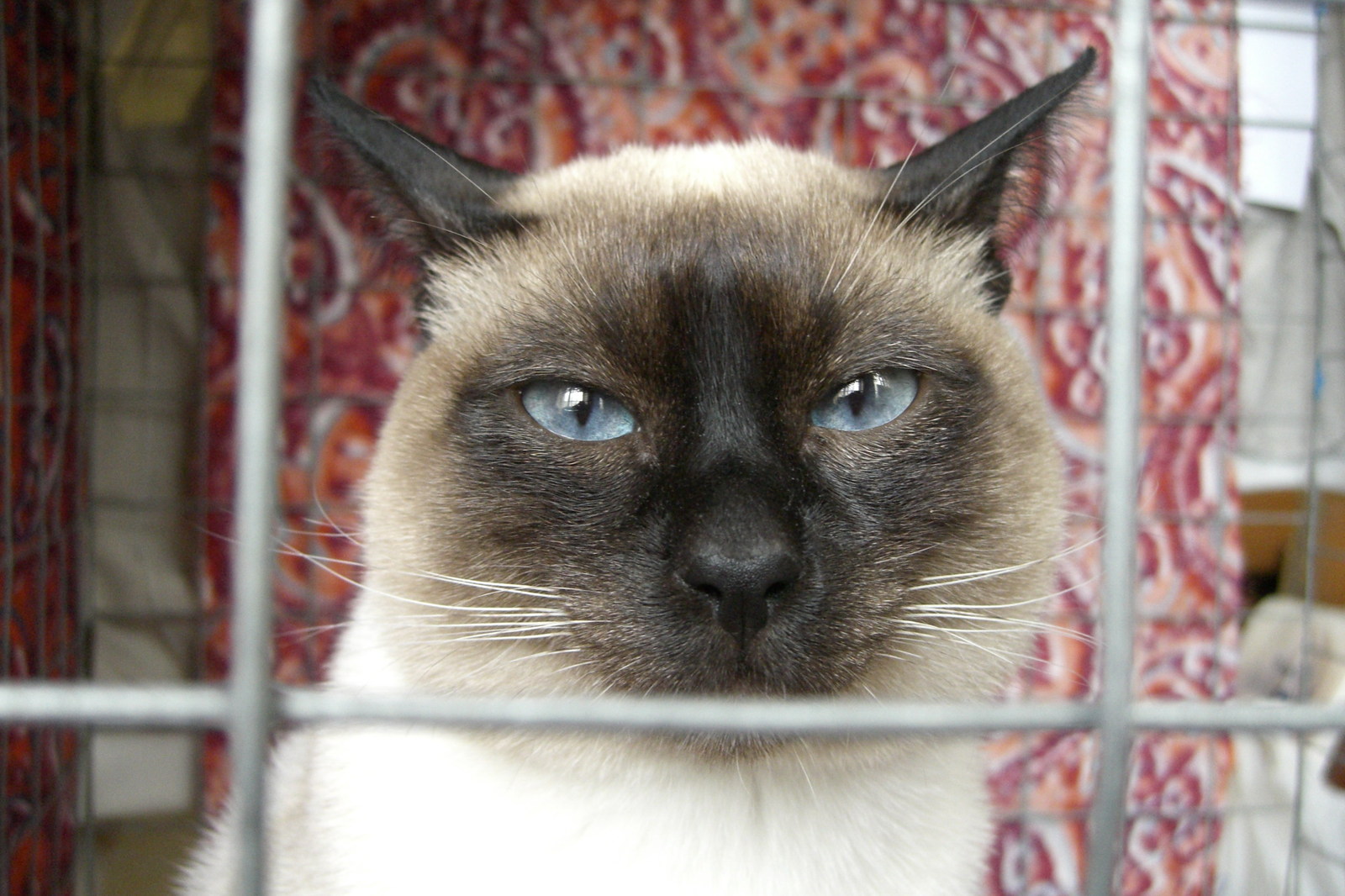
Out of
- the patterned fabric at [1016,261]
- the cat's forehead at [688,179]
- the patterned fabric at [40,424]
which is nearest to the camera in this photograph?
the cat's forehead at [688,179]

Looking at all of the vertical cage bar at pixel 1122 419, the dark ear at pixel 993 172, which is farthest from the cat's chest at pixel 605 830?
the dark ear at pixel 993 172

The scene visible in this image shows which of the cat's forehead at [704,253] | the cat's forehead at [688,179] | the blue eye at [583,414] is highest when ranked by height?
the cat's forehead at [688,179]

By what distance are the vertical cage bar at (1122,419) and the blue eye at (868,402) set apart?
0.38 meters

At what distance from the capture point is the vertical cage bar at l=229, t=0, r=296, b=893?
1.35 feet

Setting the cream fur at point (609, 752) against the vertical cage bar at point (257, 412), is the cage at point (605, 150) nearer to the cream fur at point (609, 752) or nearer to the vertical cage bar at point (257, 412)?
the cream fur at point (609, 752)

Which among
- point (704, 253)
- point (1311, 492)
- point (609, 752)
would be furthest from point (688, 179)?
point (1311, 492)

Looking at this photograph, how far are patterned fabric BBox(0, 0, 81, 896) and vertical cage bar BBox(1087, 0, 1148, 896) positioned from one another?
4.01ft

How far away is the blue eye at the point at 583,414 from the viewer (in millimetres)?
826

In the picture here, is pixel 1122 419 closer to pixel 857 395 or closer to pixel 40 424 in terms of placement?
pixel 857 395

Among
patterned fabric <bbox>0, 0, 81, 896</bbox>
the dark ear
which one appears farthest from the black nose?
patterned fabric <bbox>0, 0, 81, 896</bbox>

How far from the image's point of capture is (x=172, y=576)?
1.55 meters

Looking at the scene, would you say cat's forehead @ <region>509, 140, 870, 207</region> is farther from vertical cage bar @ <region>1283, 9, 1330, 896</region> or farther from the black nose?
vertical cage bar @ <region>1283, 9, 1330, 896</region>

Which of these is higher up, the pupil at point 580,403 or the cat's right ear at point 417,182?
the cat's right ear at point 417,182

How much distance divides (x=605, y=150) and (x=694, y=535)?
1.15 meters
